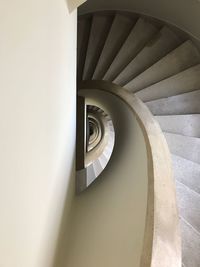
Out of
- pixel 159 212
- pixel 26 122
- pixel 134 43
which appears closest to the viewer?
pixel 26 122

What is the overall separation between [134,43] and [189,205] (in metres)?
2.39

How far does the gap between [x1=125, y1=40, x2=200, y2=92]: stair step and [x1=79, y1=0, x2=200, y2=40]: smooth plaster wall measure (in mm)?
191

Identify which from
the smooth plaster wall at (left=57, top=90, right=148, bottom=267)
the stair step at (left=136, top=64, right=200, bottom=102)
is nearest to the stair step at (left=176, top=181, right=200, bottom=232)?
the smooth plaster wall at (left=57, top=90, right=148, bottom=267)

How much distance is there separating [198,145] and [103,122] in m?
5.94

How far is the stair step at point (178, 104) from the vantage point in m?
3.36

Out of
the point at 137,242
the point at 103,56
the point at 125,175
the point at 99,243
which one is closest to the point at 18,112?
the point at 137,242

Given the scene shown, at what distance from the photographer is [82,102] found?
171 inches

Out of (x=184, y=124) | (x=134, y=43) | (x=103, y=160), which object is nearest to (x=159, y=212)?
(x=184, y=124)

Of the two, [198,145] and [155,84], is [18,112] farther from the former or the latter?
[155,84]

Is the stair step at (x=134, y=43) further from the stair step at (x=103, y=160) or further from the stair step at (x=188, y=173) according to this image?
the stair step at (x=103, y=160)

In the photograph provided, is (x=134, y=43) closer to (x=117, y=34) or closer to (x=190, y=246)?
(x=117, y=34)

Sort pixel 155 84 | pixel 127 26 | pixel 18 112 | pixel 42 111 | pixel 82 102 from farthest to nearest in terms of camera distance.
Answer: pixel 82 102 → pixel 127 26 → pixel 155 84 → pixel 42 111 → pixel 18 112

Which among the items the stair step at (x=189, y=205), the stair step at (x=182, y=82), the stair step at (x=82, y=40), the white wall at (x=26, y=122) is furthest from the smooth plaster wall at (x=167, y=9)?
the white wall at (x=26, y=122)

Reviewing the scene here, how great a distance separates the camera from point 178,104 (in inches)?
134
